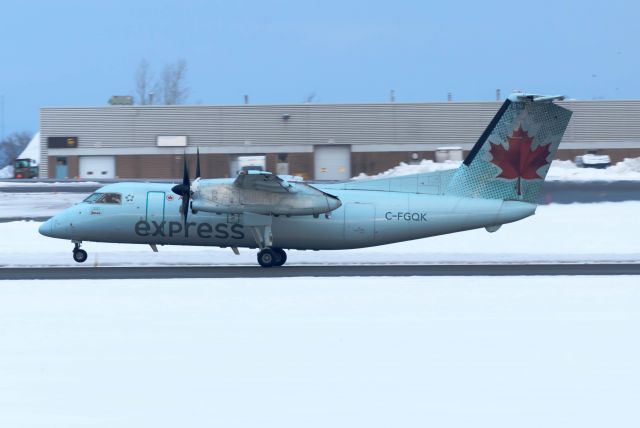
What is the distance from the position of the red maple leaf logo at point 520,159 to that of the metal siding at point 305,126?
164 ft

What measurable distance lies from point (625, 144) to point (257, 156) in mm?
30292

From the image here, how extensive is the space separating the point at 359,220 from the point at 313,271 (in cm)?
186

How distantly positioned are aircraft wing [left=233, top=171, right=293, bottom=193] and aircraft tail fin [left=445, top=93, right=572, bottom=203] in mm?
4444

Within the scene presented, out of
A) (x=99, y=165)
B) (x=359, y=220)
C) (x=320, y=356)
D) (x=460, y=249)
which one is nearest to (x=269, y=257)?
(x=359, y=220)

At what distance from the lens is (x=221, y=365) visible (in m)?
12.8

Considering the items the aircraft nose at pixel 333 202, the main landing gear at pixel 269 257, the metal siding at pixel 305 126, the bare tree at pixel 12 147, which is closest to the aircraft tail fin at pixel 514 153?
the aircraft nose at pixel 333 202

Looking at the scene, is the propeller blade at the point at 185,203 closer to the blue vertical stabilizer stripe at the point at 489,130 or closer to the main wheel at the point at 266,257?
the main wheel at the point at 266,257

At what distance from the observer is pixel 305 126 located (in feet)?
244

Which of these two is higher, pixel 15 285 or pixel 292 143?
pixel 292 143

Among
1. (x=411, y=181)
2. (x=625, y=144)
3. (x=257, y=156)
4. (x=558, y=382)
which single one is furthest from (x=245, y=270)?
(x=625, y=144)

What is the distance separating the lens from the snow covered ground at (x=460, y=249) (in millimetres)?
26797

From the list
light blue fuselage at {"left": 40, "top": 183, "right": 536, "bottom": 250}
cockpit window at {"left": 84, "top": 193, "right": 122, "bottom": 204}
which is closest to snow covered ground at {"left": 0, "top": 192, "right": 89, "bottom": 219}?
cockpit window at {"left": 84, "top": 193, "right": 122, "bottom": 204}

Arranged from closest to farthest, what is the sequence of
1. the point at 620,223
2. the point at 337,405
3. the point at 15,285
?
the point at 337,405 < the point at 15,285 < the point at 620,223

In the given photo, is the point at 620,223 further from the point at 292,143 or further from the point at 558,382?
the point at 292,143
